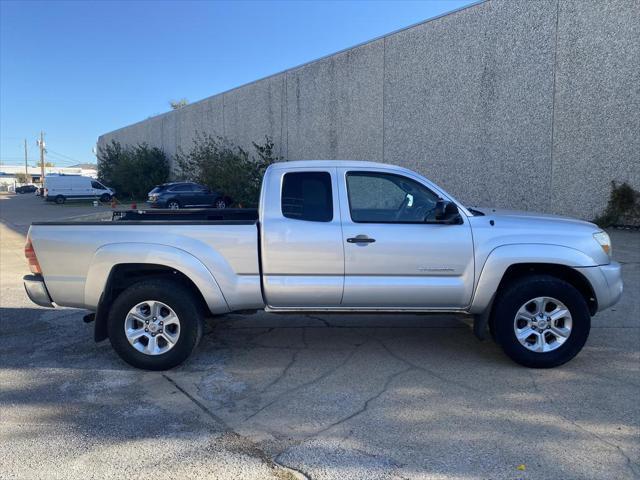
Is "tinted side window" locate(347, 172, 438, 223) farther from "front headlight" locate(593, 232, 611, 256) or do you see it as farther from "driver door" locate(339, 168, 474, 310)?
"front headlight" locate(593, 232, 611, 256)

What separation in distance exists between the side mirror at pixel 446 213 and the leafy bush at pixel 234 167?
74.4 ft

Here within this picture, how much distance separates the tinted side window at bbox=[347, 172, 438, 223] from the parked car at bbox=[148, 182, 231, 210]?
25.1m

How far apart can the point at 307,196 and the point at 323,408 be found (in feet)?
6.45

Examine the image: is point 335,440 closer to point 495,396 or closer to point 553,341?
point 495,396

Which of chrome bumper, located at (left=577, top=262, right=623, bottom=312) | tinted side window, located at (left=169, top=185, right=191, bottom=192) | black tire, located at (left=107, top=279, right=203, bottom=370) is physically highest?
tinted side window, located at (left=169, top=185, right=191, bottom=192)

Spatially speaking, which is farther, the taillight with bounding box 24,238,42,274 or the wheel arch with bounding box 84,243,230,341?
the taillight with bounding box 24,238,42,274

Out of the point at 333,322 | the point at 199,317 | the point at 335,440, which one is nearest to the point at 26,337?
the point at 199,317

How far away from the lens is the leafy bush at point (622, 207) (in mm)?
14555

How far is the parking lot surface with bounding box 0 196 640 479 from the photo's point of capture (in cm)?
339

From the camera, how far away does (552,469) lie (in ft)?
10.8

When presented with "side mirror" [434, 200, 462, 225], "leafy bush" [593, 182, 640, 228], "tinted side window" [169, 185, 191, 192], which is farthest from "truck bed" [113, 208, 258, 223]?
"tinted side window" [169, 185, 191, 192]

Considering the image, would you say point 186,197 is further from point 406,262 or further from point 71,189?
point 406,262

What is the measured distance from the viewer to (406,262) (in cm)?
489

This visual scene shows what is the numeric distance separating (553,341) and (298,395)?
8.06 feet
